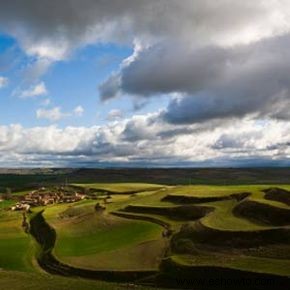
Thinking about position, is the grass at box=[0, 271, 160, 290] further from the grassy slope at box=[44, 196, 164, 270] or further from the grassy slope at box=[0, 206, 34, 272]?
the grassy slope at box=[0, 206, 34, 272]

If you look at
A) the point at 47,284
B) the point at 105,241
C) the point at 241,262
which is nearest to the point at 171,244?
the point at 105,241

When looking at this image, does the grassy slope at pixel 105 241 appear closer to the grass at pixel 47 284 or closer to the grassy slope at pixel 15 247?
the grassy slope at pixel 15 247

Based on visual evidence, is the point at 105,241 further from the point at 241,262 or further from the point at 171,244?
the point at 241,262

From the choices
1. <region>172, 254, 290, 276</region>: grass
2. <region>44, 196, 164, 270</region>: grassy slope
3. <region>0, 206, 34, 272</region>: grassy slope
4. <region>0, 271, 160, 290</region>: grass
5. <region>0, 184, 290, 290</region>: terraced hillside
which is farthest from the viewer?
<region>0, 206, 34, 272</region>: grassy slope

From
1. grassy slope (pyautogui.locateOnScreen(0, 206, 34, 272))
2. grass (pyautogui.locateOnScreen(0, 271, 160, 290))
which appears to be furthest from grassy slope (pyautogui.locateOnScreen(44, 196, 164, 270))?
grass (pyautogui.locateOnScreen(0, 271, 160, 290))

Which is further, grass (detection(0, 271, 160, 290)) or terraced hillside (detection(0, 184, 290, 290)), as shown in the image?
terraced hillside (detection(0, 184, 290, 290))

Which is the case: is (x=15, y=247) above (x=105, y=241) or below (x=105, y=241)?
below

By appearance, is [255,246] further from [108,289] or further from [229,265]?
[108,289]

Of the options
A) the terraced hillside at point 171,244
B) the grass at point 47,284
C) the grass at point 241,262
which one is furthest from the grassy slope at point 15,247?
the grass at point 241,262

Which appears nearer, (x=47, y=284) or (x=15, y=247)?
(x=47, y=284)
